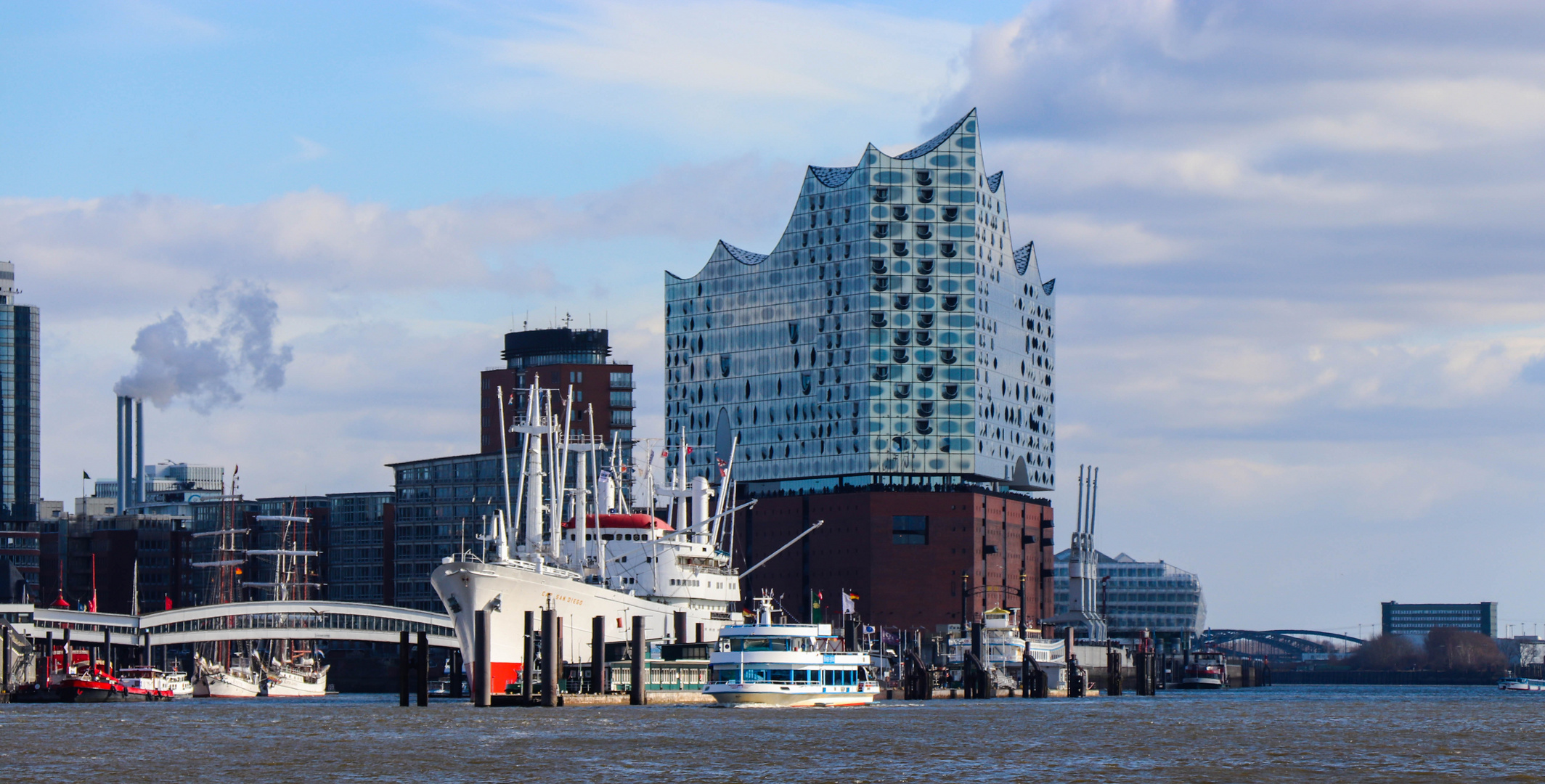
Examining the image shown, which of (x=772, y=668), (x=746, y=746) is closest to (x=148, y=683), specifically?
(x=772, y=668)

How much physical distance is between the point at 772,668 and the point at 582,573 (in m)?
20.9

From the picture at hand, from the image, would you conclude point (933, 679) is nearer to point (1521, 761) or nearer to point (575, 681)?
point (575, 681)

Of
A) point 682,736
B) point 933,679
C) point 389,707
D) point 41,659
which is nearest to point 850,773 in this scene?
point 682,736

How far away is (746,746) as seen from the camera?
9350 cm

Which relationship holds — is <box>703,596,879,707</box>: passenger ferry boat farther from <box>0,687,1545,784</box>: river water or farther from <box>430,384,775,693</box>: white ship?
<box>430,384,775,693</box>: white ship

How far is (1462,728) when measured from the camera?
124625 millimetres

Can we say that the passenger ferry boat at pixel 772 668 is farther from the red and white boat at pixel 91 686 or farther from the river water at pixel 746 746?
the red and white boat at pixel 91 686

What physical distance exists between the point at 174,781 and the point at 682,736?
28.7 metres

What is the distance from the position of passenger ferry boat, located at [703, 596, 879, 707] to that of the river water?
224 centimetres

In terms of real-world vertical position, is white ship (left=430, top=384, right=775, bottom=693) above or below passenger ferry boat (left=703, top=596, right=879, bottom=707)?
above

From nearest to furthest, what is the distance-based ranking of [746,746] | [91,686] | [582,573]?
[746,746] < [582,573] < [91,686]

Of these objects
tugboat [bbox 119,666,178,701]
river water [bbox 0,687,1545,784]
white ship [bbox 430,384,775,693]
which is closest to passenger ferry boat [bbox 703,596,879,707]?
river water [bbox 0,687,1545,784]

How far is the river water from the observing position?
79500 millimetres

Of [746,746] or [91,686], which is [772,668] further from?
[91,686]
